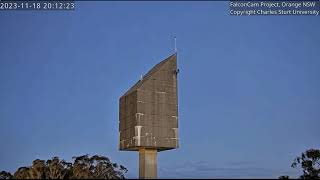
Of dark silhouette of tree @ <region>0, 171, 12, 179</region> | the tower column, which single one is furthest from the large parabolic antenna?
dark silhouette of tree @ <region>0, 171, 12, 179</region>

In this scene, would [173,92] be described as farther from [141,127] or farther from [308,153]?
[308,153]

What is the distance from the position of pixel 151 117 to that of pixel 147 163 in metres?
4.07

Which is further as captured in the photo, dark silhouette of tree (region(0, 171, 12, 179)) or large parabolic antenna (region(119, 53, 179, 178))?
dark silhouette of tree (region(0, 171, 12, 179))

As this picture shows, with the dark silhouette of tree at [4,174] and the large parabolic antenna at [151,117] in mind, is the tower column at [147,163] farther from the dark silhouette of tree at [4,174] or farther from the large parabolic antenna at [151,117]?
the dark silhouette of tree at [4,174]

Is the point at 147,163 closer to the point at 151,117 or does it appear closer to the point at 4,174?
the point at 151,117

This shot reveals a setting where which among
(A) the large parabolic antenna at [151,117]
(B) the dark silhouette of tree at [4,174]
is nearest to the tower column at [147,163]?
(A) the large parabolic antenna at [151,117]

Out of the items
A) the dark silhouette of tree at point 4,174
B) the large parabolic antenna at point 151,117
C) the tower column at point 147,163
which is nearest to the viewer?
the tower column at point 147,163

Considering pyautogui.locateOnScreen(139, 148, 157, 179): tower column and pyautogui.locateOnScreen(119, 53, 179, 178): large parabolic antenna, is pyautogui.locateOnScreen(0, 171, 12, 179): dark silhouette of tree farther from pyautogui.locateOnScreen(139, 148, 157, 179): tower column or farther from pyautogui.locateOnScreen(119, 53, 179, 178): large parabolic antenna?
pyautogui.locateOnScreen(139, 148, 157, 179): tower column

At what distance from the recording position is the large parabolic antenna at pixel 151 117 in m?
42.5

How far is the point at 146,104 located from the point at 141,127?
2.20 m

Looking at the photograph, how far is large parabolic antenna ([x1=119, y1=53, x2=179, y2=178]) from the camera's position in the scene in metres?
42.5

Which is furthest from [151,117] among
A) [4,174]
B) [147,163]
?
[4,174]

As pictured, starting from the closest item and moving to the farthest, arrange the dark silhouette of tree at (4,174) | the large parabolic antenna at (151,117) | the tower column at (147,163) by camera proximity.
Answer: the tower column at (147,163)
the large parabolic antenna at (151,117)
the dark silhouette of tree at (4,174)

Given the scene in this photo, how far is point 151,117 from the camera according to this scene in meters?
43.2
